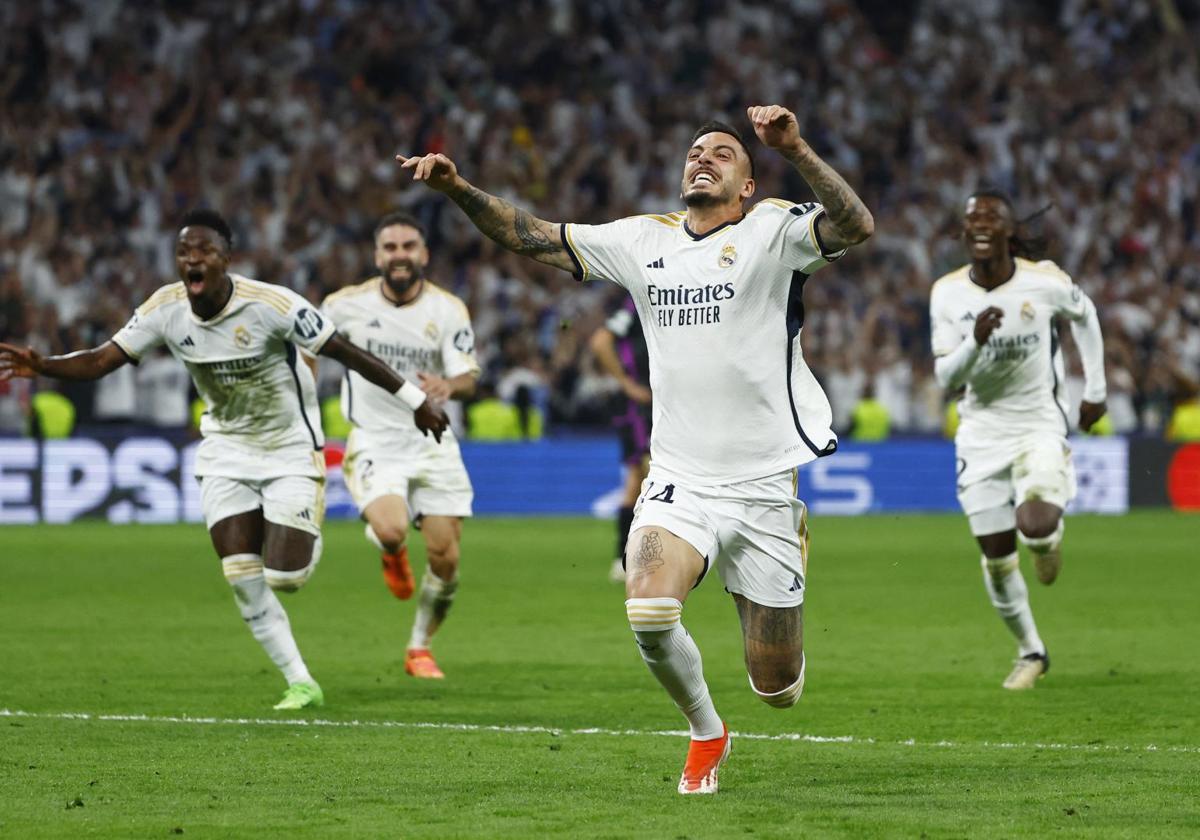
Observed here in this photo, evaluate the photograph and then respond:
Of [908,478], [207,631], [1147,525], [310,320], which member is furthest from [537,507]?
[310,320]

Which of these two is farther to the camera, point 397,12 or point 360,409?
point 397,12

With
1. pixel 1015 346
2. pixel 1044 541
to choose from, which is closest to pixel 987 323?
pixel 1015 346

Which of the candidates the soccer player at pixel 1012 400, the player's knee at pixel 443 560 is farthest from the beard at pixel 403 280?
the soccer player at pixel 1012 400

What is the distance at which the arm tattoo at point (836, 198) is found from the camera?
6672 mm

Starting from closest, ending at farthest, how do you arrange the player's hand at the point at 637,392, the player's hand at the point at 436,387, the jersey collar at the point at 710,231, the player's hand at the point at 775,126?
the player's hand at the point at 775,126
the jersey collar at the point at 710,231
the player's hand at the point at 436,387
the player's hand at the point at 637,392

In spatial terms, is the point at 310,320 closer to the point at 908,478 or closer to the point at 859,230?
the point at 859,230

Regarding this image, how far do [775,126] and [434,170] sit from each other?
4.66 ft

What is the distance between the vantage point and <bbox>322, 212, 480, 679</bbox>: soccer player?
11727 mm

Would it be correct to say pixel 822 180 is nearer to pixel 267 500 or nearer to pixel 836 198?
pixel 836 198

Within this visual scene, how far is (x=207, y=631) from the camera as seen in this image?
13.5 m

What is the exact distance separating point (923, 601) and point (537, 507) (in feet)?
33.7

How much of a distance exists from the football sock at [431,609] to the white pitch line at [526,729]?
2084 millimetres

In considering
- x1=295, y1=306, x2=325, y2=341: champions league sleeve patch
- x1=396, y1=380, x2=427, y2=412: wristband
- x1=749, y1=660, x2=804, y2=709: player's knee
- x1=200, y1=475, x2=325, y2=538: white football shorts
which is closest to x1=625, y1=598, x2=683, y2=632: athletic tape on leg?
x1=749, y1=660, x2=804, y2=709: player's knee

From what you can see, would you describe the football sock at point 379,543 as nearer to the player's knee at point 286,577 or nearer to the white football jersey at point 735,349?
the player's knee at point 286,577
